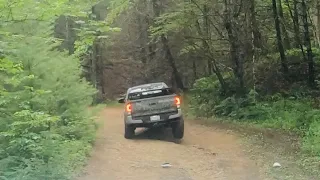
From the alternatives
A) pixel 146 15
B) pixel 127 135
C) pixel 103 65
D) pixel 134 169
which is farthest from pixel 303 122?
pixel 103 65

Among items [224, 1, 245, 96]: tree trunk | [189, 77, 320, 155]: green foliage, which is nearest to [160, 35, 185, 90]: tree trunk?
[189, 77, 320, 155]: green foliage

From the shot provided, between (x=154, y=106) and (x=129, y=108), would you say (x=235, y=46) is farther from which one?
(x=129, y=108)

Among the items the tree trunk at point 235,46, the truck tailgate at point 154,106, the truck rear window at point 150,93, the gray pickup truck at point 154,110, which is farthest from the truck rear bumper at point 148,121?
the tree trunk at point 235,46

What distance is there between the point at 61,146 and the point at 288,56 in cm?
1780

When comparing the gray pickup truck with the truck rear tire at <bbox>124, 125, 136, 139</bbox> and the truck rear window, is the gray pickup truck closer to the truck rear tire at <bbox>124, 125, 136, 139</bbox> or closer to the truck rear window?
the truck rear window

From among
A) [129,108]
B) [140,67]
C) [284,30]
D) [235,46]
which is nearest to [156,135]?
[129,108]

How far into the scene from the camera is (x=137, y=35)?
41.4m

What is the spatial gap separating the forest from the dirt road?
0.77 metres

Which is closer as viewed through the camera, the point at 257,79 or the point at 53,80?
the point at 53,80

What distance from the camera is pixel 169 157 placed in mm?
13766

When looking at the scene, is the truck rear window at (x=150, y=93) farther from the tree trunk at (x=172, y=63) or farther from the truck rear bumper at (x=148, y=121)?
the tree trunk at (x=172, y=63)

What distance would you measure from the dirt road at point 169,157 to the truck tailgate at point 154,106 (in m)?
1.04

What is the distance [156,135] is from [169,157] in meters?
4.45

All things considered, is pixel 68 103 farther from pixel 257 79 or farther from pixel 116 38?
pixel 116 38
